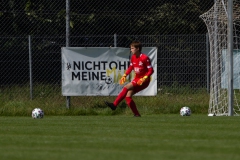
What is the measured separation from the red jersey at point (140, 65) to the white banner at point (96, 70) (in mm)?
1353

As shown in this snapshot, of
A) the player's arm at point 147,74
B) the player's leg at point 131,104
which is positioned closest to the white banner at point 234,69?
the player's arm at point 147,74

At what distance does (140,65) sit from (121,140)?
683cm

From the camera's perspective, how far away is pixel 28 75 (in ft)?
61.5

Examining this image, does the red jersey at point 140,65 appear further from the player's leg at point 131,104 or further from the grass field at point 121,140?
the grass field at point 121,140

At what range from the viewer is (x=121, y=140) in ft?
31.4

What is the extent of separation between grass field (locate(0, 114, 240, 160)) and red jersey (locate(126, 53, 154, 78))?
311 cm

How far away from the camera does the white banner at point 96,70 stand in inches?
702

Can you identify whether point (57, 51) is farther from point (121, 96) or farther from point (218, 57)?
point (218, 57)

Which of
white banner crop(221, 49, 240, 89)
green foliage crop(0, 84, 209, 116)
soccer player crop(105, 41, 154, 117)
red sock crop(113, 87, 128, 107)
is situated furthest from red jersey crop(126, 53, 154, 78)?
white banner crop(221, 49, 240, 89)

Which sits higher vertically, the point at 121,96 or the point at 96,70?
the point at 96,70

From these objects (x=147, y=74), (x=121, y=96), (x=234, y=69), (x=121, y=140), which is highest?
(x=234, y=69)

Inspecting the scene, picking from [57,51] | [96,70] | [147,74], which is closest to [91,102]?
[96,70]

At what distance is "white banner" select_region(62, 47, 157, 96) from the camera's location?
17828mm

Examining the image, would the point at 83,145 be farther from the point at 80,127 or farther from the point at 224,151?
the point at 80,127
